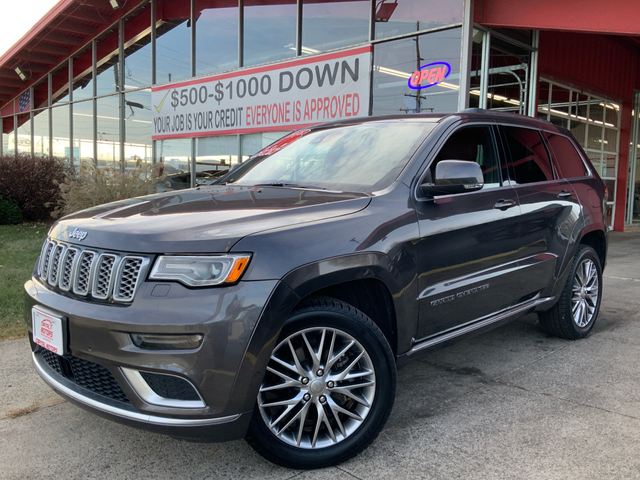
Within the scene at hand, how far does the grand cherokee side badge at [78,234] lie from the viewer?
2.47 metres

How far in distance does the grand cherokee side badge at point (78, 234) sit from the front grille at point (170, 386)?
0.71m

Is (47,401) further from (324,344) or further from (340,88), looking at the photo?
(340,88)

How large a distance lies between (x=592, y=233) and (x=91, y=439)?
161 inches

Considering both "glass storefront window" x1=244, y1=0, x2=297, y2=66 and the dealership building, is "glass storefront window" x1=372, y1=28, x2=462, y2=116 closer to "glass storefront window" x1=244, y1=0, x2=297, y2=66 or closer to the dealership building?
the dealership building

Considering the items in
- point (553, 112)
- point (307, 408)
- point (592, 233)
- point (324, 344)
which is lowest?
point (307, 408)

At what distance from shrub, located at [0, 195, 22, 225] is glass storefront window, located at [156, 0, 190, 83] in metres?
4.99

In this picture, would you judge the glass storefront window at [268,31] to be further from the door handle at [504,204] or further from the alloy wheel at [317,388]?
the alloy wheel at [317,388]

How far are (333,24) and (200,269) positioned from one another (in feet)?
31.0

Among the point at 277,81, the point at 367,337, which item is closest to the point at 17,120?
the point at 277,81

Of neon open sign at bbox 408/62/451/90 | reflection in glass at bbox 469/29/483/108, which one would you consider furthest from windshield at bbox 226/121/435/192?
neon open sign at bbox 408/62/451/90

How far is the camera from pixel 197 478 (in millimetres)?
2441

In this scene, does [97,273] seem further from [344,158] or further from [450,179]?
[450,179]

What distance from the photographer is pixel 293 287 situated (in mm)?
2264

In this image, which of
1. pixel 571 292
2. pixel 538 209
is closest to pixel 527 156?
pixel 538 209
